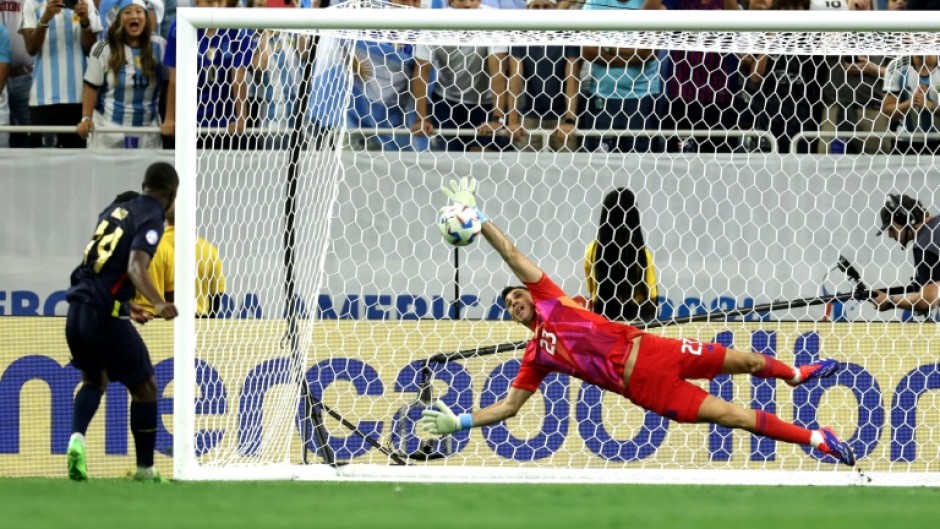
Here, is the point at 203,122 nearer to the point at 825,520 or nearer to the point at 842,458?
the point at 842,458

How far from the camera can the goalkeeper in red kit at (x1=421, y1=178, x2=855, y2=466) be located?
25.5 feet

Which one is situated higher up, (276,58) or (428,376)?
(276,58)

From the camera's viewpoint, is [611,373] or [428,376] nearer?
[611,373]

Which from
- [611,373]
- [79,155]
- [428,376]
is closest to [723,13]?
[611,373]

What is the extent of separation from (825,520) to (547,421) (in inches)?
158

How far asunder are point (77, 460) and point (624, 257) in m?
3.50

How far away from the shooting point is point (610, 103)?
9.98 meters

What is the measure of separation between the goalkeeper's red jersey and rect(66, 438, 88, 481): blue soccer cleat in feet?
7.60

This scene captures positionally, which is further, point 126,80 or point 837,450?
point 126,80

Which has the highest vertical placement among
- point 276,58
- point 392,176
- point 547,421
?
point 276,58

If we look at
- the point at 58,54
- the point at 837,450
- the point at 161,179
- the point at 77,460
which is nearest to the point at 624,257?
the point at 837,450

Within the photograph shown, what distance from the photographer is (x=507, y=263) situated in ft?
25.4

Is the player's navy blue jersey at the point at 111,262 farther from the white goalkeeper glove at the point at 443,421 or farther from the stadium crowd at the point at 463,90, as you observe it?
the white goalkeeper glove at the point at 443,421

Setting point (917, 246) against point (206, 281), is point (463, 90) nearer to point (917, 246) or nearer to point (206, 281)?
point (206, 281)
